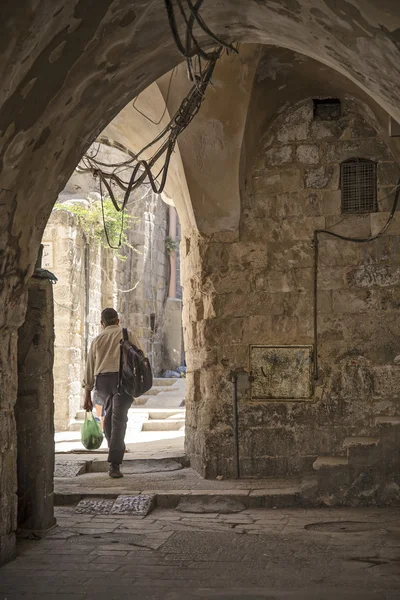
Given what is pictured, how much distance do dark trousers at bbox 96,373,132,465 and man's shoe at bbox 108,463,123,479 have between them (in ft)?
0.13

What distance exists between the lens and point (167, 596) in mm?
4270

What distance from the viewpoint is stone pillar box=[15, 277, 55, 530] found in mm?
5875

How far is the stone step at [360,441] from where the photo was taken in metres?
7.09

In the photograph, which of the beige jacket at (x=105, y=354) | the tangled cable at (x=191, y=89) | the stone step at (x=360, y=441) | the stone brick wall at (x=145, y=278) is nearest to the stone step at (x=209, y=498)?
the stone step at (x=360, y=441)

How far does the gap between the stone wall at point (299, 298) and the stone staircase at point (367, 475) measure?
0.97 m

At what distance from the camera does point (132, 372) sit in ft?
26.1

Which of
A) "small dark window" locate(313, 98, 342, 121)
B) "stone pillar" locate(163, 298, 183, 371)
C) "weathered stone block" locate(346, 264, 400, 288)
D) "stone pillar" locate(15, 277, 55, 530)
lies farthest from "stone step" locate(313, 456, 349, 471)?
"stone pillar" locate(163, 298, 183, 371)

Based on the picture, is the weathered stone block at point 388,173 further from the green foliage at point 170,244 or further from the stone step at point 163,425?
the green foliage at point 170,244

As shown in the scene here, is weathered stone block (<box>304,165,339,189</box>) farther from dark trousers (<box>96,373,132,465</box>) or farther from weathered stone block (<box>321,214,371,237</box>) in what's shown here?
dark trousers (<box>96,373,132,465</box>)

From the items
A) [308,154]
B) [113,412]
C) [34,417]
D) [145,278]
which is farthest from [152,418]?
[34,417]

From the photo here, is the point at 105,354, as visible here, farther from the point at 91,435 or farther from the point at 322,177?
the point at 322,177

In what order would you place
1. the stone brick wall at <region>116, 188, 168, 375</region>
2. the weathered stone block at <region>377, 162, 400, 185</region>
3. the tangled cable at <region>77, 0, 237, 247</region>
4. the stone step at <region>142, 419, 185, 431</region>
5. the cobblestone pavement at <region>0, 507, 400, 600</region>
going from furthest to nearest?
the stone brick wall at <region>116, 188, 168, 375</region> → the stone step at <region>142, 419, 185, 431</region> → the weathered stone block at <region>377, 162, 400, 185</region> → the cobblestone pavement at <region>0, 507, 400, 600</region> → the tangled cable at <region>77, 0, 237, 247</region>

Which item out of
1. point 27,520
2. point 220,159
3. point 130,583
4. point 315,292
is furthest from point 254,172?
point 130,583

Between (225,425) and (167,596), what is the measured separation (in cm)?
408
